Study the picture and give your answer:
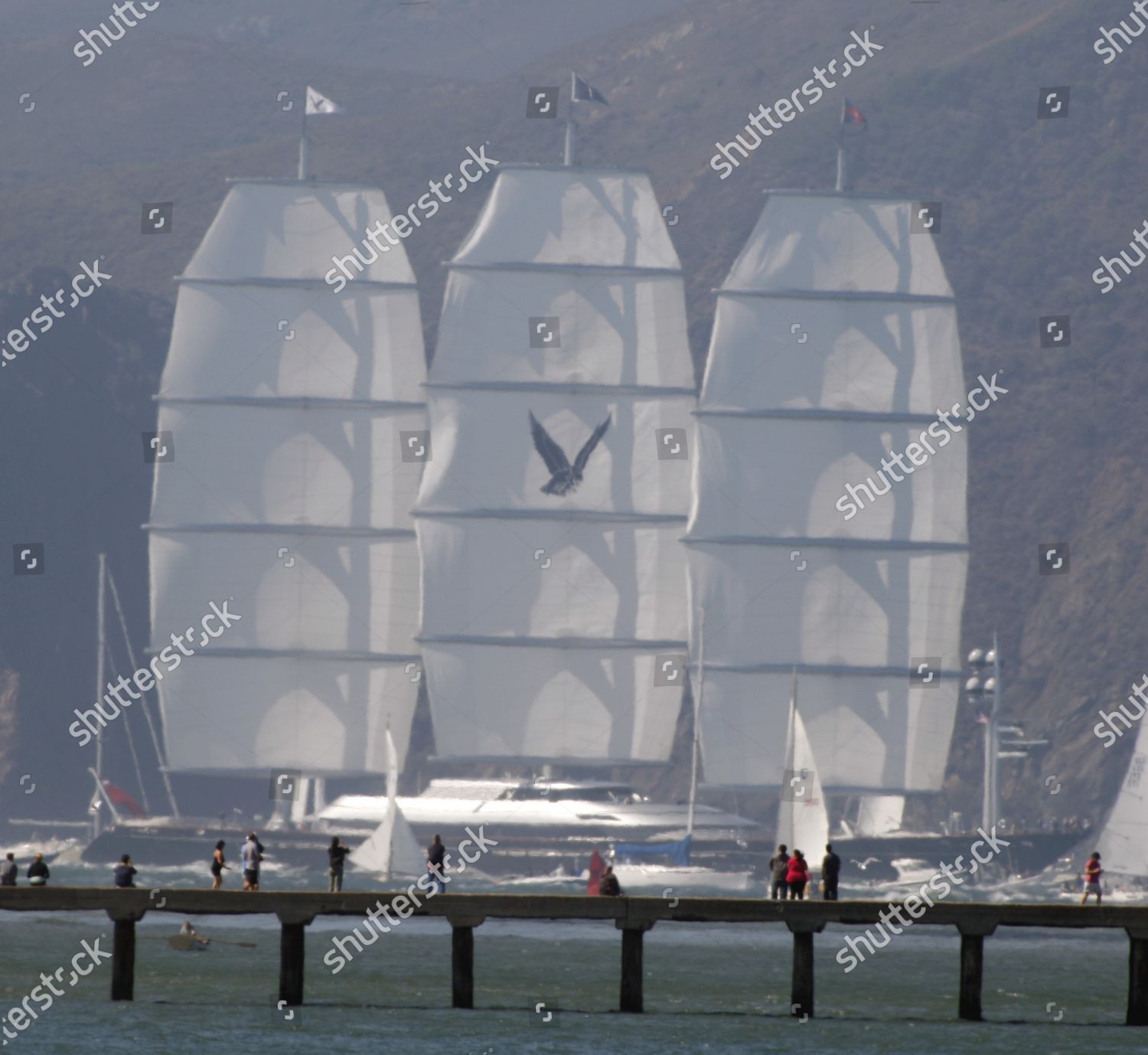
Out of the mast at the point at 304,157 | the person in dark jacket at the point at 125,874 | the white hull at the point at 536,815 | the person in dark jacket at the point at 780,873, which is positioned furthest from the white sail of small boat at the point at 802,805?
the person in dark jacket at the point at 125,874

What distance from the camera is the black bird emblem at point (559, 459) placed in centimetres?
7912

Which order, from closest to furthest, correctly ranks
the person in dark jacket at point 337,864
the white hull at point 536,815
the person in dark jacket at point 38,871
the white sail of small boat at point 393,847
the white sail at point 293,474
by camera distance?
the person in dark jacket at point 38,871 → the person in dark jacket at point 337,864 → the white sail of small boat at point 393,847 → the white sail at point 293,474 → the white hull at point 536,815

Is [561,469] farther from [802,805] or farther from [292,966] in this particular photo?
[292,966]

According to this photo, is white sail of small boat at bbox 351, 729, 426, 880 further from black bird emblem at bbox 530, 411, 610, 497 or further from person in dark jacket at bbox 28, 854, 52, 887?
person in dark jacket at bbox 28, 854, 52, 887

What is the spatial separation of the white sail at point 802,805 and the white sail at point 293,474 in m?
15.4

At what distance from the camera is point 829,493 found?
78375 millimetres

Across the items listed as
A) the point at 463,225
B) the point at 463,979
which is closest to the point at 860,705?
the point at 463,979

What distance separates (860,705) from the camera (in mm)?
79500

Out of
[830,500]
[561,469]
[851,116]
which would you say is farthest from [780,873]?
[851,116]

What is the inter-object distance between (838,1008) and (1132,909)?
30.8 feet

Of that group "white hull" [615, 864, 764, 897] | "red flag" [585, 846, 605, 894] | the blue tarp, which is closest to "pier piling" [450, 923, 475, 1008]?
"red flag" [585, 846, 605, 894]

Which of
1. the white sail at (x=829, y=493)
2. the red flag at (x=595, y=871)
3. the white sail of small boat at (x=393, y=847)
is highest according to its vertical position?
the white sail at (x=829, y=493)

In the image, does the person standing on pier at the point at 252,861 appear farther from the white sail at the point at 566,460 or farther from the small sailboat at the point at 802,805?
the white sail at the point at 566,460

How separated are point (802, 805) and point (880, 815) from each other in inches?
541
